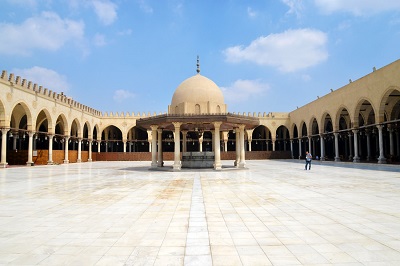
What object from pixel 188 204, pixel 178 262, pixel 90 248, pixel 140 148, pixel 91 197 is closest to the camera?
pixel 178 262

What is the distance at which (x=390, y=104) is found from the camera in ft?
87.0

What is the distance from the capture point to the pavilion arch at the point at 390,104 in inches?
842

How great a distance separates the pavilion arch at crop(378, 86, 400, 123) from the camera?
21.4 meters

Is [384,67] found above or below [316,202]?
above

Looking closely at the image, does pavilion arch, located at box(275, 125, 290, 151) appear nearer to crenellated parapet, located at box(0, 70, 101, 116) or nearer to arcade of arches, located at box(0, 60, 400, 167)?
arcade of arches, located at box(0, 60, 400, 167)

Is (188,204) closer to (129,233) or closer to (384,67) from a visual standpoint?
(129,233)

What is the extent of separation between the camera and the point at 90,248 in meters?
4.05

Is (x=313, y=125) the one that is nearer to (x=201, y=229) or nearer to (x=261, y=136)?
(x=261, y=136)

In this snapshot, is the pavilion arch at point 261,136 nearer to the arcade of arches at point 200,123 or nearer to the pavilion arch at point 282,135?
the arcade of arches at point 200,123

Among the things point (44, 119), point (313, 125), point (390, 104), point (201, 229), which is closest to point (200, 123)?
point (201, 229)

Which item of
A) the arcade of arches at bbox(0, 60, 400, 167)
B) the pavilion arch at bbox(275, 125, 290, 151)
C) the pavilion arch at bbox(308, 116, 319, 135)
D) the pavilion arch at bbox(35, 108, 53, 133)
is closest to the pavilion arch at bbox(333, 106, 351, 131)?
the arcade of arches at bbox(0, 60, 400, 167)

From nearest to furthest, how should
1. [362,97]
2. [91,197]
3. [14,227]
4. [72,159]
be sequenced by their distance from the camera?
[14,227] → [91,197] → [362,97] → [72,159]

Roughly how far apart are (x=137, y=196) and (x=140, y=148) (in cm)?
4324

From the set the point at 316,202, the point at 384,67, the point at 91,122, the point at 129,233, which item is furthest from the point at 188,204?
the point at 91,122
